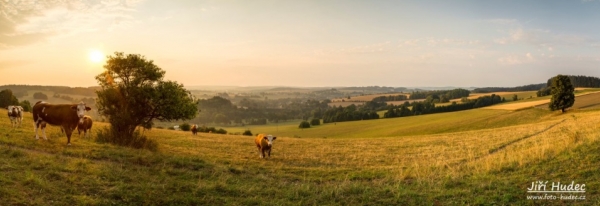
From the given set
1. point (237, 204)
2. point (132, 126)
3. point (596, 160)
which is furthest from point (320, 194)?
point (132, 126)

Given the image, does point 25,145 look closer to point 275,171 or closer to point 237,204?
point 275,171

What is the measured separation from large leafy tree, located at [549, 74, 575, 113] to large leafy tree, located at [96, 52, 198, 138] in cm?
7468

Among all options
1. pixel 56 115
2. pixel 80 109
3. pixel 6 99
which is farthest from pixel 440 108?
pixel 6 99

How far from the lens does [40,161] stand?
11680mm

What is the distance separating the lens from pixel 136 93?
75.7ft

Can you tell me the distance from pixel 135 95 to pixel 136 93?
6.9 inches

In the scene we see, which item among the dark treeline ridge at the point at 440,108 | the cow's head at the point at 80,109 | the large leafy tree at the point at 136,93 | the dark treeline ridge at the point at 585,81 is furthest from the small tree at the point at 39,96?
the dark treeline ridge at the point at 585,81

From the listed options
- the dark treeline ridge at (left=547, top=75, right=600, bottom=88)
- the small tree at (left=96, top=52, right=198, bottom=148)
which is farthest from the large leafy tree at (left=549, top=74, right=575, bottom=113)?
the dark treeline ridge at (left=547, top=75, right=600, bottom=88)

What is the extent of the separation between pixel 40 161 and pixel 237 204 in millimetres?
7671

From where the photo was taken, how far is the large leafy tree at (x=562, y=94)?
2685 inches

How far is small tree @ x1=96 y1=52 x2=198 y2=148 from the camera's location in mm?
22688

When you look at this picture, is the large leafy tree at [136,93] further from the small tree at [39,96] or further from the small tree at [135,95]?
the small tree at [39,96]

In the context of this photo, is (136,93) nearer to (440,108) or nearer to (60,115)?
(60,115)

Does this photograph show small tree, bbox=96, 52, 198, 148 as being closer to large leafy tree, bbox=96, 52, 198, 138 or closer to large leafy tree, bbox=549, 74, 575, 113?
large leafy tree, bbox=96, 52, 198, 138
